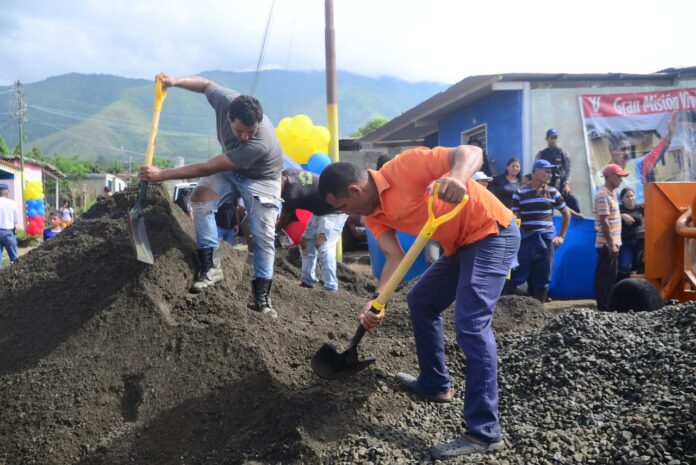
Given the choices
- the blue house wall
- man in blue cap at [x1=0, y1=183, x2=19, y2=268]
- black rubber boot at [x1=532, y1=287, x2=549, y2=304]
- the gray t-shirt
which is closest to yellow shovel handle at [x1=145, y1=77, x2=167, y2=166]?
the gray t-shirt

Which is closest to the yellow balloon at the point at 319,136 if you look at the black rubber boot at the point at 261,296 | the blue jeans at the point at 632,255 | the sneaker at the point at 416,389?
the blue jeans at the point at 632,255

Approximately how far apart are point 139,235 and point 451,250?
2591 millimetres

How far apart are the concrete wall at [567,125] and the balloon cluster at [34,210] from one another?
18771 mm

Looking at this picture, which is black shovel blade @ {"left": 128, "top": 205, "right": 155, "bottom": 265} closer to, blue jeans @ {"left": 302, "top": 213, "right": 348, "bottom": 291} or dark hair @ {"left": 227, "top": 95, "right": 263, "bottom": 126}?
dark hair @ {"left": 227, "top": 95, "right": 263, "bottom": 126}

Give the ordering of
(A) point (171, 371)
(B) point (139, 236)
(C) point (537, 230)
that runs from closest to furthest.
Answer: (A) point (171, 371) < (B) point (139, 236) < (C) point (537, 230)

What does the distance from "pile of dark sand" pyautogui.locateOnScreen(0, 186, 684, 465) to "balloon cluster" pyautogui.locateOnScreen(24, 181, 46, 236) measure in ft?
62.7

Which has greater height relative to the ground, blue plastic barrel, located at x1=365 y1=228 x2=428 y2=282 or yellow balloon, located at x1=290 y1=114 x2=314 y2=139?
yellow balloon, located at x1=290 y1=114 x2=314 y2=139

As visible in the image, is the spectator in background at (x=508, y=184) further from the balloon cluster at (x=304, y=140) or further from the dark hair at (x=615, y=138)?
the balloon cluster at (x=304, y=140)

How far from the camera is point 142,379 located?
369 centimetres

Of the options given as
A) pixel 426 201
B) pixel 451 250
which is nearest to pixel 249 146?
pixel 426 201

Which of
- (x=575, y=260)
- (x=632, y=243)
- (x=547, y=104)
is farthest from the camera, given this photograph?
(x=547, y=104)

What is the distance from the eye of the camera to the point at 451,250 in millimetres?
3158

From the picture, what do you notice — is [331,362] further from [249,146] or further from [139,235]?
[139,235]

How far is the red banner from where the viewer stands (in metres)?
10.6
